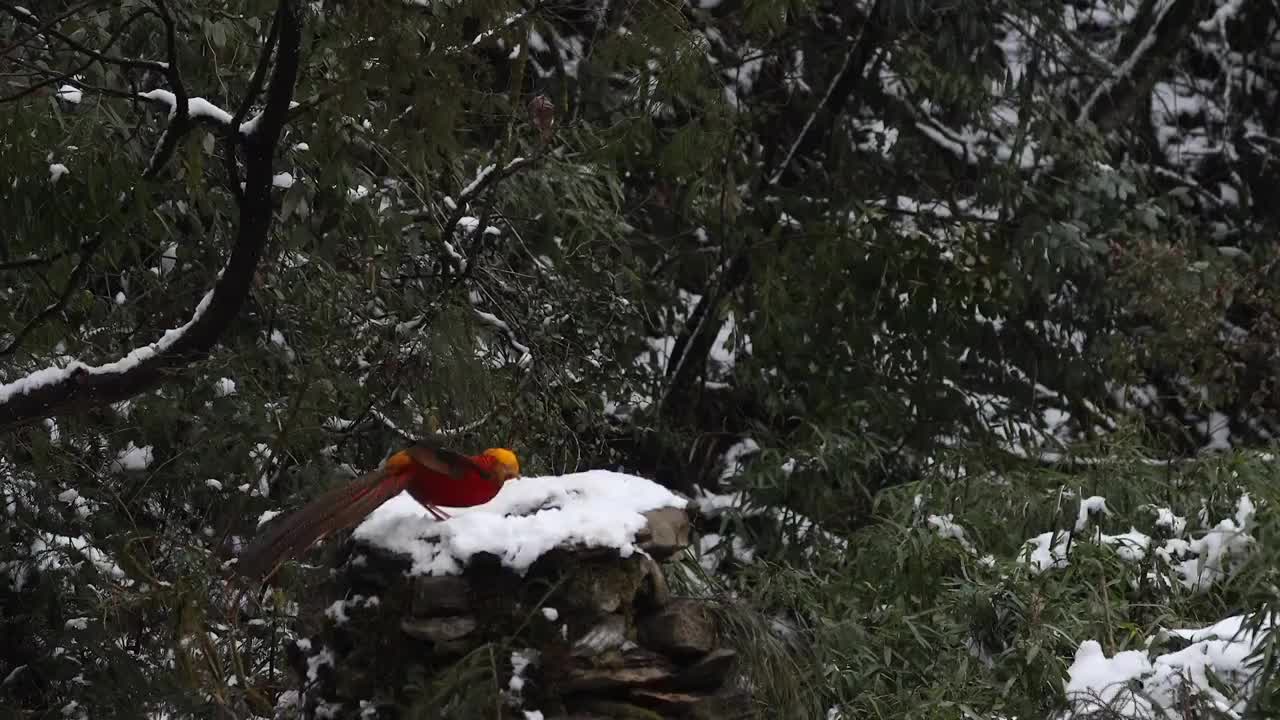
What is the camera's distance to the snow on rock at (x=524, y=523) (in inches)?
102

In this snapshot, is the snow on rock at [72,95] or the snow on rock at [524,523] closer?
the snow on rock at [524,523]

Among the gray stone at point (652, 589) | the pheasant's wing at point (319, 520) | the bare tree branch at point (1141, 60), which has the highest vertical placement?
the bare tree branch at point (1141, 60)

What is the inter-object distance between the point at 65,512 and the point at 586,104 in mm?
2395

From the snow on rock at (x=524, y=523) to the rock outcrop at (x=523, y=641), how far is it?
17 mm

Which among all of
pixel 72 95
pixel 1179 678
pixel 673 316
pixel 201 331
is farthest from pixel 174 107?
pixel 673 316

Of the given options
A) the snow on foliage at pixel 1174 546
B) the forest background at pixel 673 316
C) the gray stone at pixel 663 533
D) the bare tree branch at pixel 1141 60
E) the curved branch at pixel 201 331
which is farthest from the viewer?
the bare tree branch at pixel 1141 60

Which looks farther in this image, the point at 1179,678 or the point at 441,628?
the point at 1179,678

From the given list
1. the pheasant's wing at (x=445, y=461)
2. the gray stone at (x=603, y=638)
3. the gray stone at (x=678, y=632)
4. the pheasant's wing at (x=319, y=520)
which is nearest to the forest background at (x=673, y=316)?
the gray stone at (x=678, y=632)

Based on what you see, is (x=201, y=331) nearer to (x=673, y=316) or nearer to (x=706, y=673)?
(x=706, y=673)

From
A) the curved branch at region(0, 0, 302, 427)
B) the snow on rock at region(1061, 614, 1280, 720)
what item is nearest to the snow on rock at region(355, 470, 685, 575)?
the curved branch at region(0, 0, 302, 427)

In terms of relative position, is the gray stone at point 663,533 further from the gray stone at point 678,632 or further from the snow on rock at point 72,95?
the snow on rock at point 72,95

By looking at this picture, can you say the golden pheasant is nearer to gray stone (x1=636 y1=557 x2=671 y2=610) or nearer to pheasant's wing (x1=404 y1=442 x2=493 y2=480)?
pheasant's wing (x1=404 y1=442 x2=493 y2=480)

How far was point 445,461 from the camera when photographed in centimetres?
263

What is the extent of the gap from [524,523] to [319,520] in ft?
1.28
